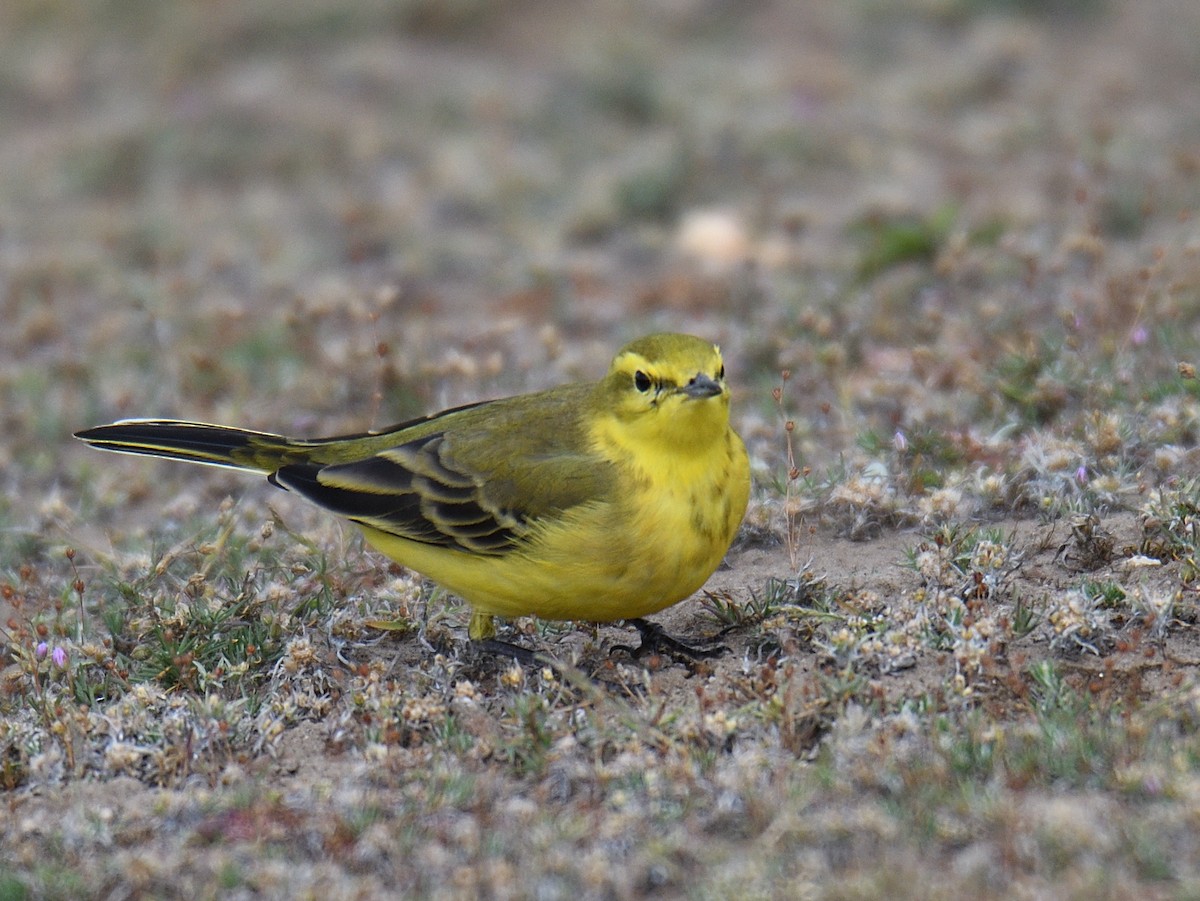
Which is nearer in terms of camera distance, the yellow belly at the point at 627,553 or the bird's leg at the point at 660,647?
the yellow belly at the point at 627,553

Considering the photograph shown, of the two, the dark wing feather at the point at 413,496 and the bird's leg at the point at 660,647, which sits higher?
the dark wing feather at the point at 413,496

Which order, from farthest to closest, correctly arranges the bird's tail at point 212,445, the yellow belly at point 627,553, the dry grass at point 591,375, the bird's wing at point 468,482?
the bird's tail at point 212,445 → the bird's wing at point 468,482 → the yellow belly at point 627,553 → the dry grass at point 591,375

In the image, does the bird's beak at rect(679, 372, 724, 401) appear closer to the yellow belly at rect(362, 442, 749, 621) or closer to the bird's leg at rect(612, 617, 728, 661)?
the yellow belly at rect(362, 442, 749, 621)

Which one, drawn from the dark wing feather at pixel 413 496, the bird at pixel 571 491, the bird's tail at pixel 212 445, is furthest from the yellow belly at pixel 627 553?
the bird's tail at pixel 212 445

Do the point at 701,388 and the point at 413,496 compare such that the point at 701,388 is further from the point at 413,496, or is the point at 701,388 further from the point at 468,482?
the point at 413,496

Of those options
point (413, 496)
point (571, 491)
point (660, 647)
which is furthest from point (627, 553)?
point (413, 496)

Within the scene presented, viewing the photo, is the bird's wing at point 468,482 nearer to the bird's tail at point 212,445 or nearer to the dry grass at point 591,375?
the bird's tail at point 212,445

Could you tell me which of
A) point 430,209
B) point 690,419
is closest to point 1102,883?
point 690,419
